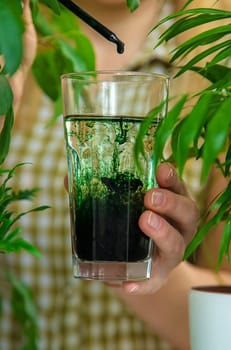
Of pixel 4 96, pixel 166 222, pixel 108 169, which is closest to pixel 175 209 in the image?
pixel 166 222

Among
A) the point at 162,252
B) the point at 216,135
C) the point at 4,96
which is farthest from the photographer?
the point at 162,252

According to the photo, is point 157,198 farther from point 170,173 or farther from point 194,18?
point 194,18

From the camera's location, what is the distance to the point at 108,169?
516 millimetres

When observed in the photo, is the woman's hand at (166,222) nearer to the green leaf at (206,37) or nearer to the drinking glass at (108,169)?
the drinking glass at (108,169)

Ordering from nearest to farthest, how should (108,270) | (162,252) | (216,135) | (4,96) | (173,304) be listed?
1. (216,135)
2. (4,96)
3. (108,270)
4. (162,252)
5. (173,304)

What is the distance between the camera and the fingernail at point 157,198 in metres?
0.55

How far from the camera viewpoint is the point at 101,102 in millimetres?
537

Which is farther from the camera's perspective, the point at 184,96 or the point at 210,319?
the point at 210,319

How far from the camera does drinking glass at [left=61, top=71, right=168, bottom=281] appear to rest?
0.52m

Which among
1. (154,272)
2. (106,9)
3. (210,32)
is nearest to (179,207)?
(154,272)

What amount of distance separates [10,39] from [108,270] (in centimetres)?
25

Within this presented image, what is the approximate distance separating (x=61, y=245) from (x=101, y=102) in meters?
0.84

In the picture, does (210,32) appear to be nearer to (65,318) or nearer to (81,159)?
(81,159)

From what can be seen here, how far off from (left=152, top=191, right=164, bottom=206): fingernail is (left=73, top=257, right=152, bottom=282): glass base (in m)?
0.05
